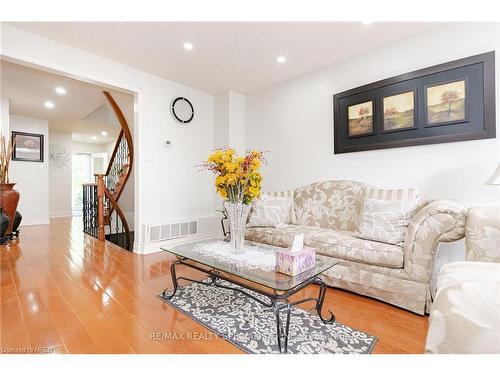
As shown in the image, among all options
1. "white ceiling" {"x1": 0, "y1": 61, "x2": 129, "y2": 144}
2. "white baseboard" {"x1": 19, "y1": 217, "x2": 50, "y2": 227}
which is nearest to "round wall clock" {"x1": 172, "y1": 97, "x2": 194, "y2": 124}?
"white ceiling" {"x1": 0, "y1": 61, "x2": 129, "y2": 144}

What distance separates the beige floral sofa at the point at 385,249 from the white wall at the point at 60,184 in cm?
705

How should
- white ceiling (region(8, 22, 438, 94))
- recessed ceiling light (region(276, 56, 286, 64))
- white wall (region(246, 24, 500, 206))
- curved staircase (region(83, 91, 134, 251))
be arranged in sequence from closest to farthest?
1. white wall (region(246, 24, 500, 206))
2. white ceiling (region(8, 22, 438, 94))
3. recessed ceiling light (region(276, 56, 286, 64))
4. curved staircase (region(83, 91, 134, 251))

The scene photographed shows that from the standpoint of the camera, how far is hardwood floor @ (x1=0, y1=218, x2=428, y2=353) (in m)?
1.49

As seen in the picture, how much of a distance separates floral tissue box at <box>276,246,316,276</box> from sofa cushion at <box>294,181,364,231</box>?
4.56 ft

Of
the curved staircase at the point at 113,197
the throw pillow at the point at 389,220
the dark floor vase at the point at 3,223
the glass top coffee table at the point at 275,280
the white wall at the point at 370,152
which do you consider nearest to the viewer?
the glass top coffee table at the point at 275,280

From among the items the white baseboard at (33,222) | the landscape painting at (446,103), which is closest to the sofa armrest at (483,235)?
the landscape painting at (446,103)

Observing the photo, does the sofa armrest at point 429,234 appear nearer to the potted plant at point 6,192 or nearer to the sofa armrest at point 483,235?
the sofa armrest at point 483,235

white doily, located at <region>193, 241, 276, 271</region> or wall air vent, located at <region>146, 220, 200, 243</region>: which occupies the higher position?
white doily, located at <region>193, 241, 276, 271</region>

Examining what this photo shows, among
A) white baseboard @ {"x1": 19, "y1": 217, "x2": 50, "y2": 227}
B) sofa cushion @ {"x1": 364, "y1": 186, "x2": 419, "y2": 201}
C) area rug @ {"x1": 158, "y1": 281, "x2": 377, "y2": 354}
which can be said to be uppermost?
sofa cushion @ {"x1": 364, "y1": 186, "x2": 419, "y2": 201}

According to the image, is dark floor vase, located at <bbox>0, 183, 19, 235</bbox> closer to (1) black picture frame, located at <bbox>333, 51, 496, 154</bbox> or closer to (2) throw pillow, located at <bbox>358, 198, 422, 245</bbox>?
(1) black picture frame, located at <bbox>333, 51, 496, 154</bbox>

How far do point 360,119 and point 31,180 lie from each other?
7013 millimetres

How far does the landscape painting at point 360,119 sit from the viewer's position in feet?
9.78

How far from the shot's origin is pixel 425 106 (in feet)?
8.38
